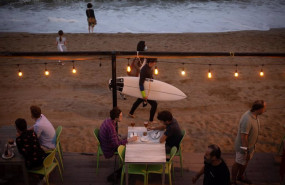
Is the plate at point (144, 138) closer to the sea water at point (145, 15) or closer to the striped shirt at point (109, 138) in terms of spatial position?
the striped shirt at point (109, 138)

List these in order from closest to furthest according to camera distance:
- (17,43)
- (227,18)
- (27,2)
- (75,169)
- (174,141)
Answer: (174,141) → (75,169) → (17,43) → (227,18) → (27,2)

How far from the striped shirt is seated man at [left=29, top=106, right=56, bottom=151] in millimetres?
893

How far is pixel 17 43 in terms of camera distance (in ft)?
47.7

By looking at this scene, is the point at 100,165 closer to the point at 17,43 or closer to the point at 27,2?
the point at 17,43

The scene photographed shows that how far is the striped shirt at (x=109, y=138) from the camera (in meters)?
5.05

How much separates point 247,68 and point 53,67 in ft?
25.9

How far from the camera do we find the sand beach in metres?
7.30

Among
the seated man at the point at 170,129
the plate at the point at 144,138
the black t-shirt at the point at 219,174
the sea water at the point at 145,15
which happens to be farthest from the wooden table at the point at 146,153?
the sea water at the point at 145,15

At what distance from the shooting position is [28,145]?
15.0 feet

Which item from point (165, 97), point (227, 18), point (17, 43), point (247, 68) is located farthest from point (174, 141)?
point (227, 18)

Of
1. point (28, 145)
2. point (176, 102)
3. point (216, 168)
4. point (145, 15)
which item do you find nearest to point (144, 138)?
point (216, 168)

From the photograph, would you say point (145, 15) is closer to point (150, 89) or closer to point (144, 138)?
point (150, 89)

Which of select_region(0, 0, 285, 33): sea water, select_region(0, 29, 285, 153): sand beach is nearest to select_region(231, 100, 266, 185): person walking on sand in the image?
select_region(0, 29, 285, 153): sand beach

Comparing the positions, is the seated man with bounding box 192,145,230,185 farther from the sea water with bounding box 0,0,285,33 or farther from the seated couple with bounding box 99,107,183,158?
the sea water with bounding box 0,0,285,33
